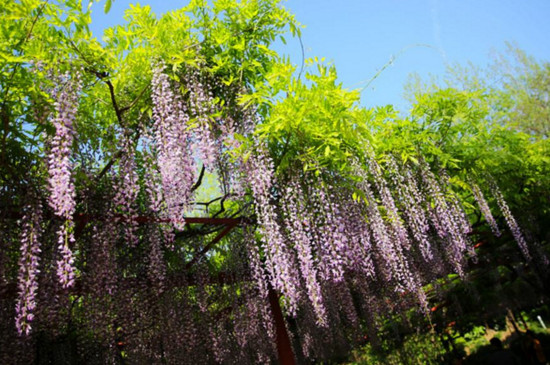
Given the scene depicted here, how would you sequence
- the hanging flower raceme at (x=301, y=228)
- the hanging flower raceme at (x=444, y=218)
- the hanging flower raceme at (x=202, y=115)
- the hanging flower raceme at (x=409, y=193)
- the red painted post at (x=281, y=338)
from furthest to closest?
the red painted post at (x=281, y=338)
the hanging flower raceme at (x=444, y=218)
the hanging flower raceme at (x=409, y=193)
the hanging flower raceme at (x=301, y=228)
the hanging flower raceme at (x=202, y=115)

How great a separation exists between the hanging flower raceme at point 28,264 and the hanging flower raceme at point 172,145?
1333 millimetres

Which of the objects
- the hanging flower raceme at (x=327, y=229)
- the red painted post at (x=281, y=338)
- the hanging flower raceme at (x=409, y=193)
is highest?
the hanging flower raceme at (x=409, y=193)

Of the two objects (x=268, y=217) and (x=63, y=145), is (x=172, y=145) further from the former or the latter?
(x=268, y=217)

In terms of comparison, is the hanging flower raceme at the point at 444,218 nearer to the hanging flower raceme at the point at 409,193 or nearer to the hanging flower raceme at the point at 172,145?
the hanging flower raceme at the point at 409,193

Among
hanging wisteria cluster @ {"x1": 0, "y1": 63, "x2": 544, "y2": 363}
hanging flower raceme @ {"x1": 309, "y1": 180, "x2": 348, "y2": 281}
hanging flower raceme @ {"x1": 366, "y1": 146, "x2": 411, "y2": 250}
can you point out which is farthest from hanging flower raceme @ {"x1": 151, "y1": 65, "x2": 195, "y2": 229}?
hanging flower raceme @ {"x1": 366, "y1": 146, "x2": 411, "y2": 250}

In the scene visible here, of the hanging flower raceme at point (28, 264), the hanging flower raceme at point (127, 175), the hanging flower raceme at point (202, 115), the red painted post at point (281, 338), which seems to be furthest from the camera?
the red painted post at point (281, 338)

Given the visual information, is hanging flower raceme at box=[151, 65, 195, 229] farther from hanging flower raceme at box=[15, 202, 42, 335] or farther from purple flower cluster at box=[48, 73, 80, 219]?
hanging flower raceme at box=[15, 202, 42, 335]

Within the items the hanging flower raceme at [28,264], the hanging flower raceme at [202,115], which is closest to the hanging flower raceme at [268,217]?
the hanging flower raceme at [202,115]

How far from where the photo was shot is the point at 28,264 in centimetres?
369

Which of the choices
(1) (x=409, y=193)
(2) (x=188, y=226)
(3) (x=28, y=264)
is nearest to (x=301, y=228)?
(2) (x=188, y=226)

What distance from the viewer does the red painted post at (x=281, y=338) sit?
6.95m

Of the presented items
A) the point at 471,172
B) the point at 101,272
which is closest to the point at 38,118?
the point at 101,272

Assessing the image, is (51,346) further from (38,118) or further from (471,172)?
(471,172)

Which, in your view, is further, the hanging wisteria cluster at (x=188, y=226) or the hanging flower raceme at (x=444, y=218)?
the hanging flower raceme at (x=444, y=218)
